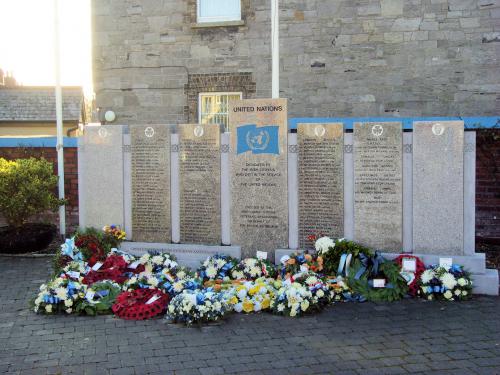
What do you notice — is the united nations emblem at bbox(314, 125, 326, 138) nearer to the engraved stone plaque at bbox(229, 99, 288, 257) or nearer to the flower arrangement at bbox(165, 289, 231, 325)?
the engraved stone plaque at bbox(229, 99, 288, 257)

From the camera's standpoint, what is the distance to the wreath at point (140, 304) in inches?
240

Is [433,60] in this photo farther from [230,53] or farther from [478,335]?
[478,335]

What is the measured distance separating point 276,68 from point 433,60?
A: 4831mm

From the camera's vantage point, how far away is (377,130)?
740 centimetres

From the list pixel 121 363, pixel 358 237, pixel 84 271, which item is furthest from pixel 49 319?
pixel 358 237

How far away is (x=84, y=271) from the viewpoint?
23.9 feet

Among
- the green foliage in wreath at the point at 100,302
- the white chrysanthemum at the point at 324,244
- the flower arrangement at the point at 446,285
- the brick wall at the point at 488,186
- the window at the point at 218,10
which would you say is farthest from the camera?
the window at the point at 218,10

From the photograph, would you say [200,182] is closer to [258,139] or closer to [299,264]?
[258,139]

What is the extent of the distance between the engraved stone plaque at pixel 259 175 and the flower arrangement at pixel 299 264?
41 cm

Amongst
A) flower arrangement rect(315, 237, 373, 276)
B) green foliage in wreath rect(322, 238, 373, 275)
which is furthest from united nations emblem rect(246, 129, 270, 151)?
green foliage in wreath rect(322, 238, 373, 275)

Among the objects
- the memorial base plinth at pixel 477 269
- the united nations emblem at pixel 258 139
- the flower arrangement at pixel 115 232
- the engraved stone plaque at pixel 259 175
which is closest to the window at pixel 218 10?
the engraved stone plaque at pixel 259 175

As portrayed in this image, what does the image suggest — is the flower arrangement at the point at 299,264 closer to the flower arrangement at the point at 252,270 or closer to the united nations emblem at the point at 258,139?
the flower arrangement at the point at 252,270

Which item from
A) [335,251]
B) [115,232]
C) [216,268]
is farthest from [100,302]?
[335,251]

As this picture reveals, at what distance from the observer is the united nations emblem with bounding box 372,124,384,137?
7383mm
